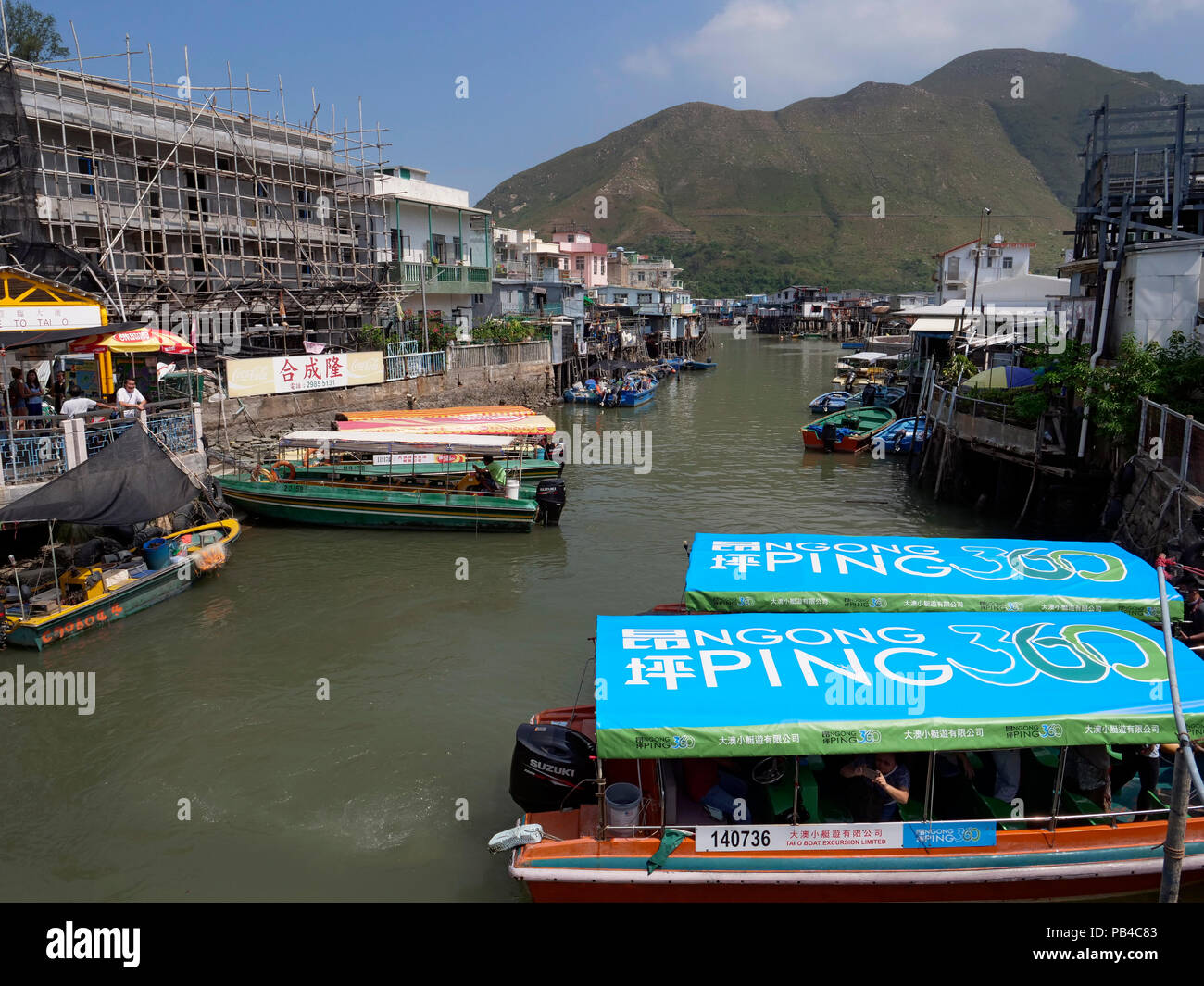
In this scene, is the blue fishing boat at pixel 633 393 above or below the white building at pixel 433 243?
below

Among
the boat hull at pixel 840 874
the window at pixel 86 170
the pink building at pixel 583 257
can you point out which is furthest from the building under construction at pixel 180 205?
the pink building at pixel 583 257

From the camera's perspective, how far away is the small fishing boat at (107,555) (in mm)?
14477

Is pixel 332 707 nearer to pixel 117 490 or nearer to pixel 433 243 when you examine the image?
pixel 117 490

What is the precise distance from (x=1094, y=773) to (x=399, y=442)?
1751cm

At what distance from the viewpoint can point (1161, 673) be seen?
26.0 feet

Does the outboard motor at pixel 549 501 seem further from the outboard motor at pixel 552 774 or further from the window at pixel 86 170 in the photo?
the window at pixel 86 170

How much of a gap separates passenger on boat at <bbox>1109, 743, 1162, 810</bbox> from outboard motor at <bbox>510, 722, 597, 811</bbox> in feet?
16.9

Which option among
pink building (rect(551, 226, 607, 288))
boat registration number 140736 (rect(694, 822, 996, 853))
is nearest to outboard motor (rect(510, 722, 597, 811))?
boat registration number 140736 (rect(694, 822, 996, 853))

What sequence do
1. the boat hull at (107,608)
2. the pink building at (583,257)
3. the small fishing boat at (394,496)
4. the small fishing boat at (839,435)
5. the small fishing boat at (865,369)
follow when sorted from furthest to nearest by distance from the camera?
1. the pink building at (583,257)
2. the small fishing boat at (865,369)
3. the small fishing boat at (839,435)
4. the small fishing boat at (394,496)
5. the boat hull at (107,608)

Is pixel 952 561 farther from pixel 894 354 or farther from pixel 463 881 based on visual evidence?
pixel 894 354

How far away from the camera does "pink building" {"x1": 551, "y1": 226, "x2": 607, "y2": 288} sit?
3162 inches

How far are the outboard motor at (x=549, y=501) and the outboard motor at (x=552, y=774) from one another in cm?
1392

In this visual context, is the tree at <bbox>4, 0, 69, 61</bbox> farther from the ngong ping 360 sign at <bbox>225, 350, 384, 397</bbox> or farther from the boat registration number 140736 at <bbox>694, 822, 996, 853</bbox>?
the boat registration number 140736 at <bbox>694, 822, 996, 853</bbox>
